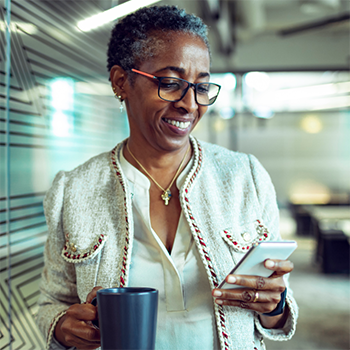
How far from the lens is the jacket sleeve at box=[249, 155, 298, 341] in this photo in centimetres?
105

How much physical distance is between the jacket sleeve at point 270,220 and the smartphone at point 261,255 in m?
0.24

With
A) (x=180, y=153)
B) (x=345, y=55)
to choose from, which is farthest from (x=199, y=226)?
(x=345, y=55)

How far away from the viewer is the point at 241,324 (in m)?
1.01

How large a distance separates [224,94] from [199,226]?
800 centimetres

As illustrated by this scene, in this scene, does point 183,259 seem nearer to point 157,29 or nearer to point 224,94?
point 157,29

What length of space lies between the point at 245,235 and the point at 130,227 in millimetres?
301

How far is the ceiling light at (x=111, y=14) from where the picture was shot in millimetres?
2006

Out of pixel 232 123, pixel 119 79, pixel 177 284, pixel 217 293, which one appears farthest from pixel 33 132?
pixel 232 123

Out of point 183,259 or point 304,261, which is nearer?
point 183,259

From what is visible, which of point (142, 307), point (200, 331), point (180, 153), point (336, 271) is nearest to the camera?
point (142, 307)

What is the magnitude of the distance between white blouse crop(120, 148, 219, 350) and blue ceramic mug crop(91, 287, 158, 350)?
1.15ft

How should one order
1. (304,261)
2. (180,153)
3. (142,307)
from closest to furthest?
(142,307), (180,153), (304,261)

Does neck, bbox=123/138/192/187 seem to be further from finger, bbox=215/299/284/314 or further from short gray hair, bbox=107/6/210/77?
finger, bbox=215/299/284/314

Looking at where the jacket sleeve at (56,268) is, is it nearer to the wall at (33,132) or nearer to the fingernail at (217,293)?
the wall at (33,132)
